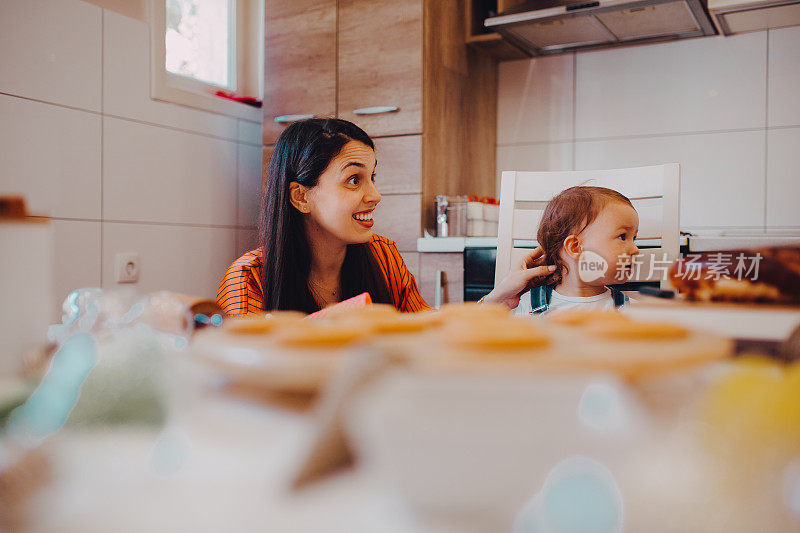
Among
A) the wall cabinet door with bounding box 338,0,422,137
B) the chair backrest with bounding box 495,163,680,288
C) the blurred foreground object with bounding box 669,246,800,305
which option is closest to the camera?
the blurred foreground object with bounding box 669,246,800,305

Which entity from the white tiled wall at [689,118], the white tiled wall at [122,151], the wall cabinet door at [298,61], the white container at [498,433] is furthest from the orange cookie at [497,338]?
the white tiled wall at [689,118]

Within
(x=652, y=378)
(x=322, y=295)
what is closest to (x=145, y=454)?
(x=652, y=378)

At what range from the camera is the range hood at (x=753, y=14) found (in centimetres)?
191

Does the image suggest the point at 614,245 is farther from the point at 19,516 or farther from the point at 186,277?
the point at 186,277

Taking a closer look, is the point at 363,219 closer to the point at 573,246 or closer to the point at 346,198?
the point at 346,198

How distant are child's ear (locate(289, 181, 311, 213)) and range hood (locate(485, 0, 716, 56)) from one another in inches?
51.5

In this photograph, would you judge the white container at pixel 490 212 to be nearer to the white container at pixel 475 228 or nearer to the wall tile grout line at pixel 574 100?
the white container at pixel 475 228

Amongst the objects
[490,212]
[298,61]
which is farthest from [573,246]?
[298,61]

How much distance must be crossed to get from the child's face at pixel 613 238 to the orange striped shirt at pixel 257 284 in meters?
0.36

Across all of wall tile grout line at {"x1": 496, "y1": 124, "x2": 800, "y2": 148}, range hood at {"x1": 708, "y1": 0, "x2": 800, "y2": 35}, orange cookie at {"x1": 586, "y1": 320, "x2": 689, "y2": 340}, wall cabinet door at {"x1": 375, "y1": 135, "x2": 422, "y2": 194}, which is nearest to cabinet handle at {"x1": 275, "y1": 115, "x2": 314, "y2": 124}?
wall cabinet door at {"x1": 375, "y1": 135, "x2": 422, "y2": 194}

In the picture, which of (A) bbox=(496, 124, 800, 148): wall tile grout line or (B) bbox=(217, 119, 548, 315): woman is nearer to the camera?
(B) bbox=(217, 119, 548, 315): woman

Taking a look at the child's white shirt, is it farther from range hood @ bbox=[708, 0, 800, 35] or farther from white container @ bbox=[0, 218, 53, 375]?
range hood @ bbox=[708, 0, 800, 35]

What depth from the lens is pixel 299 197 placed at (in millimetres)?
1122

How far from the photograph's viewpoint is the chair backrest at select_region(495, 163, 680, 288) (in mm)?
1210
